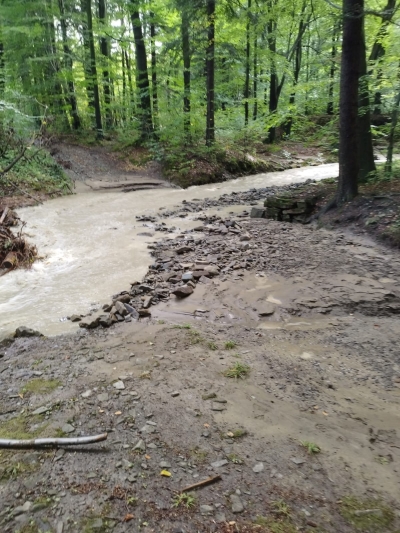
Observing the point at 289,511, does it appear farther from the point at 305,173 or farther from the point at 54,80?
the point at 54,80

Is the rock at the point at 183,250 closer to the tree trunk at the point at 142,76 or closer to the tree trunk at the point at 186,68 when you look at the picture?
the tree trunk at the point at 186,68

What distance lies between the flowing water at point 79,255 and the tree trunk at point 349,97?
4.50 metres

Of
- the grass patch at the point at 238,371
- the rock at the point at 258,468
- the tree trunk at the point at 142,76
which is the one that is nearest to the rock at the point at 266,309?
the grass patch at the point at 238,371

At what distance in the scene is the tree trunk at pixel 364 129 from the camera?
10.3 m

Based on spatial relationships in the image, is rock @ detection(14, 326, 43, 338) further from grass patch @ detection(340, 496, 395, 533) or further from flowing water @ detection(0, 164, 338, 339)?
grass patch @ detection(340, 496, 395, 533)

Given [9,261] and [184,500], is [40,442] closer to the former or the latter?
[184,500]

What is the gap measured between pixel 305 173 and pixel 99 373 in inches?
761

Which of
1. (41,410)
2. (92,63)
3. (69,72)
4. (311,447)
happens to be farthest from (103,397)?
(92,63)

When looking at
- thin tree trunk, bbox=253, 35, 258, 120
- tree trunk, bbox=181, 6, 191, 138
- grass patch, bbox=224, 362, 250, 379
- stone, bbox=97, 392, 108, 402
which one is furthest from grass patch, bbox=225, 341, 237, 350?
thin tree trunk, bbox=253, 35, 258, 120

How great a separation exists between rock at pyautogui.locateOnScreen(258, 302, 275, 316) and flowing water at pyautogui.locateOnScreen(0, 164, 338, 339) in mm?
2753

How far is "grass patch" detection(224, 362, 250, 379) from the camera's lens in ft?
12.6

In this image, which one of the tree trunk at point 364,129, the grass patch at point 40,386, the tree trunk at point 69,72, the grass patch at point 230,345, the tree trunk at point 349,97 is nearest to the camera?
the grass patch at point 40,386

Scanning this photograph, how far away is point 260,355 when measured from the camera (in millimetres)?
4324

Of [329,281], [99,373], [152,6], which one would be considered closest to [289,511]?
[99,373]
